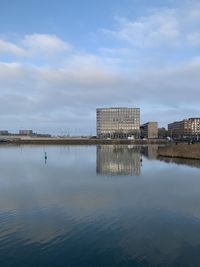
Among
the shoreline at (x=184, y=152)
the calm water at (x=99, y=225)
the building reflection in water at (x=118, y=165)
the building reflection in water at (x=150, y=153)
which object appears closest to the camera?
Result: the calm water at (x=99, y=225)

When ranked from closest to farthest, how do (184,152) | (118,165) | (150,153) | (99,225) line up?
(99,225) → (118,165) → (184,152) → (150,153)

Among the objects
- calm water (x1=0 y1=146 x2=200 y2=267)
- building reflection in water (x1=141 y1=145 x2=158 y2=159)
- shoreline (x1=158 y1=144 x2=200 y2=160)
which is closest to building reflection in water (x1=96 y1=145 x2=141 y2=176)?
building reflection in water (x1=141 y1=145 x2=158 y2=159)

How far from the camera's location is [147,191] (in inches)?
1594

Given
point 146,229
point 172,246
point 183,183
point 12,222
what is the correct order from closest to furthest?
point 172,246 → point 146,229 → point 12,222 → point 183,183

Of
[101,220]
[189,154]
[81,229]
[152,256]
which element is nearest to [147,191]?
[101,220]

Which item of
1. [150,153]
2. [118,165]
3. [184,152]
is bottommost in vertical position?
[118,165]

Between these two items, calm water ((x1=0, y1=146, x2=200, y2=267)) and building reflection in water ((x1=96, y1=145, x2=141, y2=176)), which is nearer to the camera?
calm water ((x1=0, y1=146, x2=200, y2=267))

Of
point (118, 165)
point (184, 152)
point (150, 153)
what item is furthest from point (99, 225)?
point (150, 153)

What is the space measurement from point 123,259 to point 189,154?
2881 inches

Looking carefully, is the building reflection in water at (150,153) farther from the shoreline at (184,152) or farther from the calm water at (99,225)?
the calm water at (99,225)

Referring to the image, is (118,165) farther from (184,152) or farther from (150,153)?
(150,153)

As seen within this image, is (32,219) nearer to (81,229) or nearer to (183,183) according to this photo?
(81,229)

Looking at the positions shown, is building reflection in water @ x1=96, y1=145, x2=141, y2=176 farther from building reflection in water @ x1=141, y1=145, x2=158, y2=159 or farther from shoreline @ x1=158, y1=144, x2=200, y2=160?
shoreline @ x1=158, y1=144, x2=200, y2=160

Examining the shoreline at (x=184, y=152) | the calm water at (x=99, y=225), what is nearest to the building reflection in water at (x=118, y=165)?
the shoreline at (x=184, y=152)
